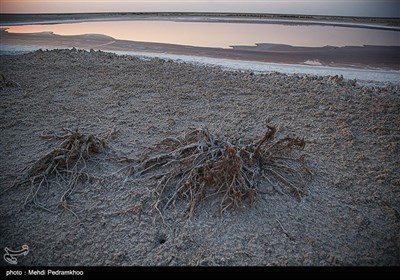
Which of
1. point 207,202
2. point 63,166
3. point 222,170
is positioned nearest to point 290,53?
point 222,170

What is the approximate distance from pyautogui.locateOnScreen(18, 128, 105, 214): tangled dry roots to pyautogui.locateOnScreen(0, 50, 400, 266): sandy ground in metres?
0.08

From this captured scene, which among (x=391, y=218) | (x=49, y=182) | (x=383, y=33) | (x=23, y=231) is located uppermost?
(x=383, y=33)

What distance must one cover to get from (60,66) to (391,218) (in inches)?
290

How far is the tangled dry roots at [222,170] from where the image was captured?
2.68m

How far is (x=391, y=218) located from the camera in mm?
2543

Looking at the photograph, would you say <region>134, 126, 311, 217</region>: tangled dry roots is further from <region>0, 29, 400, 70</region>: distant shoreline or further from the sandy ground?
<region>0, 29, 400, 70</region>: distant shoreline

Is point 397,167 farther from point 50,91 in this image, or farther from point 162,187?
point 50,91

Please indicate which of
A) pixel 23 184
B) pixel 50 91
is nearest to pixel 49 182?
pixel 23 184

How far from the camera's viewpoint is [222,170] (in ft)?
8.86

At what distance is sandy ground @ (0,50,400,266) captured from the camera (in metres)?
2.27

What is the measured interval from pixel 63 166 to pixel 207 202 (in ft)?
5.50

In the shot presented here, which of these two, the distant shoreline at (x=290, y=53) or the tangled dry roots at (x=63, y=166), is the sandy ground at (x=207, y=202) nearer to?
the tangled dry roots at (x=63, y=166)

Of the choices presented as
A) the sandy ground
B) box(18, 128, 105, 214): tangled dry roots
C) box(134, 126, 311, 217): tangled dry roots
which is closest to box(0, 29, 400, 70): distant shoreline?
the sandy ground

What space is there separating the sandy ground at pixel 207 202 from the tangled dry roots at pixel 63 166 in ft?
0.27
